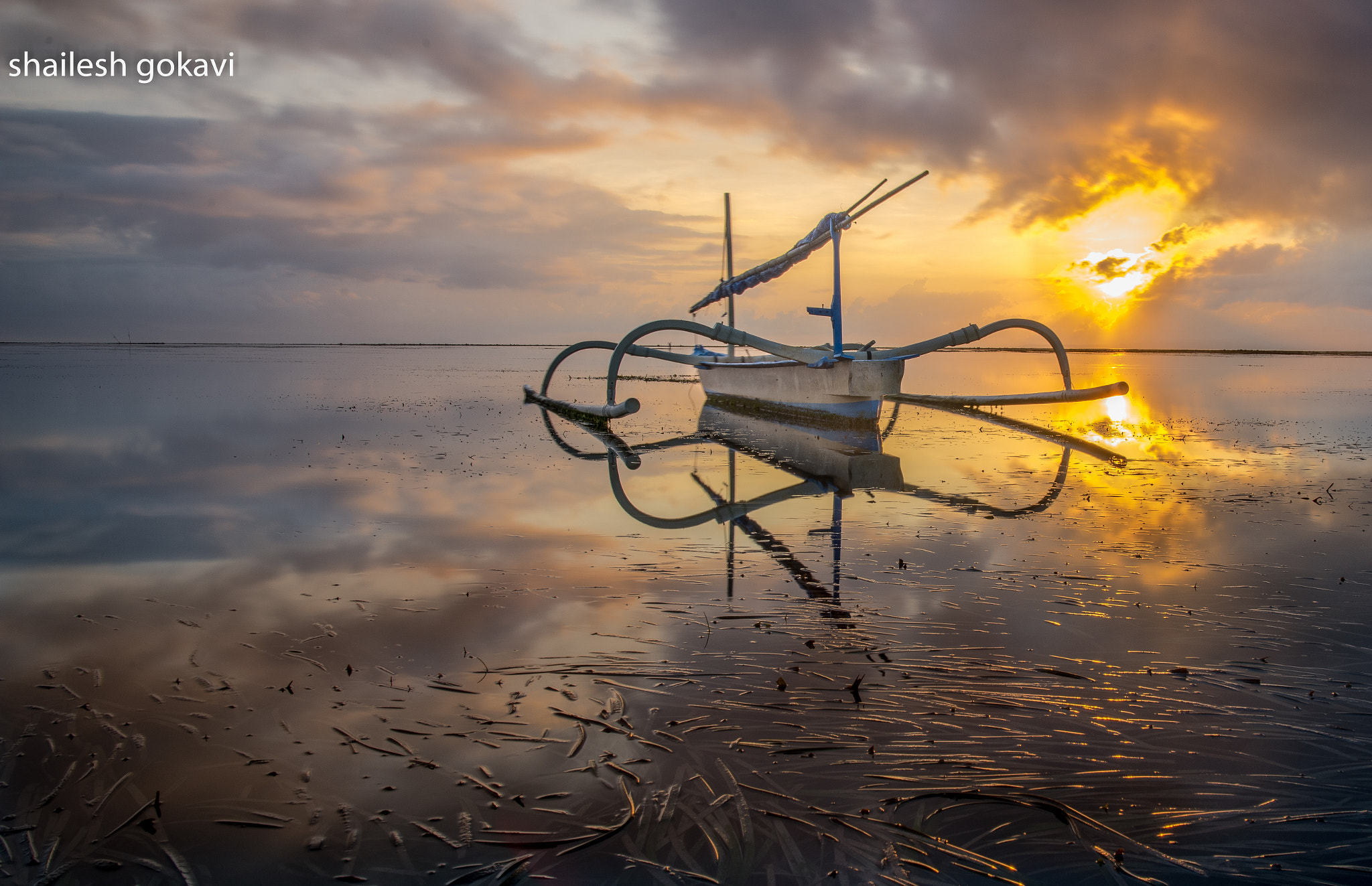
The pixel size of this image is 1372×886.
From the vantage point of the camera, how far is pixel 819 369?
19047mm

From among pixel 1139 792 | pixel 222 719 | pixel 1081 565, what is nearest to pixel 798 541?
pixel 1081 565

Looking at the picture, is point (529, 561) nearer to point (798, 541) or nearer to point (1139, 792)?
point (798, 541)

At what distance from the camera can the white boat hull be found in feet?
58.5

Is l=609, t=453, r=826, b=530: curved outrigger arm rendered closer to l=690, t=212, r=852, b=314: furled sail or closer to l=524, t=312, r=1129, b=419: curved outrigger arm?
l=524, t=312, r=1129, b=419: curved outrigger arm

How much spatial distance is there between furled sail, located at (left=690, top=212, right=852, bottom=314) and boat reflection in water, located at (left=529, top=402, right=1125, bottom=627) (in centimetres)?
546

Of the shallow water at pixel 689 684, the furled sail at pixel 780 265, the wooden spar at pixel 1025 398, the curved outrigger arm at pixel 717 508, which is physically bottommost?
the shallow water at pixel 689 684

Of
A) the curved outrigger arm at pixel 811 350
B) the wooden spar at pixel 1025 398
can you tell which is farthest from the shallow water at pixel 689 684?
the wooden spar at pixel 1025 398

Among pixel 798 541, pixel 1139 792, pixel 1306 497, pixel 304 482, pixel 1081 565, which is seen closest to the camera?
pixel 1139 792

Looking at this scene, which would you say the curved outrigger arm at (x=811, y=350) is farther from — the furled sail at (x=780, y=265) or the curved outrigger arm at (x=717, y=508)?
the curved outrigger arm at (x=717, y=508)

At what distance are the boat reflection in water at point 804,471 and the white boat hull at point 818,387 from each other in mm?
633

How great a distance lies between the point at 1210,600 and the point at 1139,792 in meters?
3.02

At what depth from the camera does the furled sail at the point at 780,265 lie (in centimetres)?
2156

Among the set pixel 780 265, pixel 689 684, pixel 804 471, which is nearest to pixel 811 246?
pixel 780 265

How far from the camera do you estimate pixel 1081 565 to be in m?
6.42
